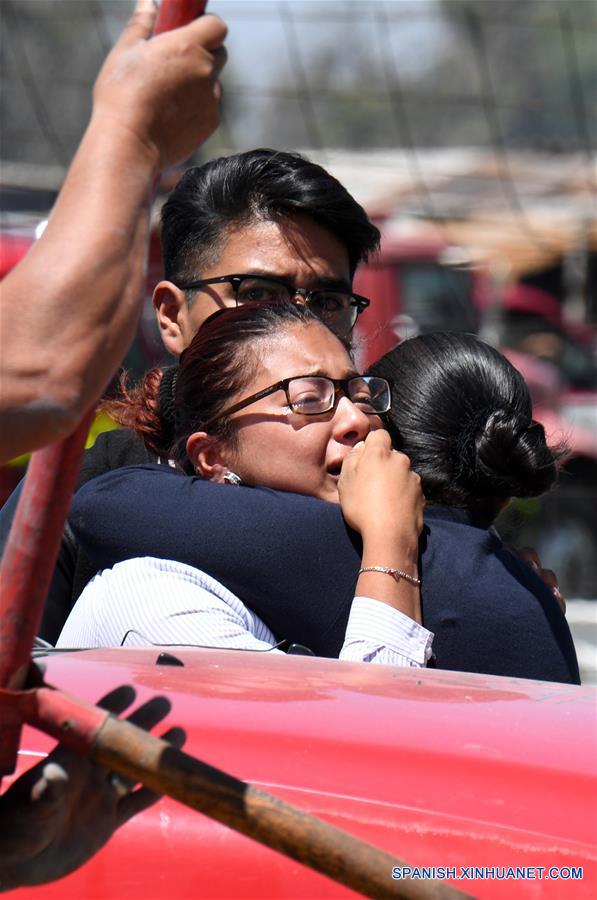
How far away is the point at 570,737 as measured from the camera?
4.48ft

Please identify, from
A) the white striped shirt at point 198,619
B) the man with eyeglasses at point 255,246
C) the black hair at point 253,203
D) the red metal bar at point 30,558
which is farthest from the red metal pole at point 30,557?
the black hair at point 253,203

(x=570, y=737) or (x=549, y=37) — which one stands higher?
(x=549, y=37)

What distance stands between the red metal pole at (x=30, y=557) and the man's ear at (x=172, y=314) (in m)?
1.72

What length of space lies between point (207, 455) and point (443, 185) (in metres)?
9.68

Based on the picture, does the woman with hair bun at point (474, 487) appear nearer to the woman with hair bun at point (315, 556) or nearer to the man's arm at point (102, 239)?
the woman with hair bun at point (315, 556)

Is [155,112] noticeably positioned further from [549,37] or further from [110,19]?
[549,37]

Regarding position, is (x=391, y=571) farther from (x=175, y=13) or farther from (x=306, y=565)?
(x=175, y=13)

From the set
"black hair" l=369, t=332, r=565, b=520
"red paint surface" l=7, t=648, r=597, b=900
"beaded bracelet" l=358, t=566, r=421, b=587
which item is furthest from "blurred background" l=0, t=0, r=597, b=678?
"red paint surface" l=7, t=648, r=597, b=900

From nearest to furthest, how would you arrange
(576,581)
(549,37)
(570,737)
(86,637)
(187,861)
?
(187,861) < (570,737) < (86,637) < (576,581) < (549,37)

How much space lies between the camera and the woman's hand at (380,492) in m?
1.80

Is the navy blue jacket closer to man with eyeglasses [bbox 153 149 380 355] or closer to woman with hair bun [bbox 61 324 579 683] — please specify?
woman with hair bun [bbox 61 324 579 683]

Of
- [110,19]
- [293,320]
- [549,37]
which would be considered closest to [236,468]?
[293,320]

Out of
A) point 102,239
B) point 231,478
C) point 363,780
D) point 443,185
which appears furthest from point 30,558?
point 443,185

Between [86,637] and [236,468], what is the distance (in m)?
0.40
